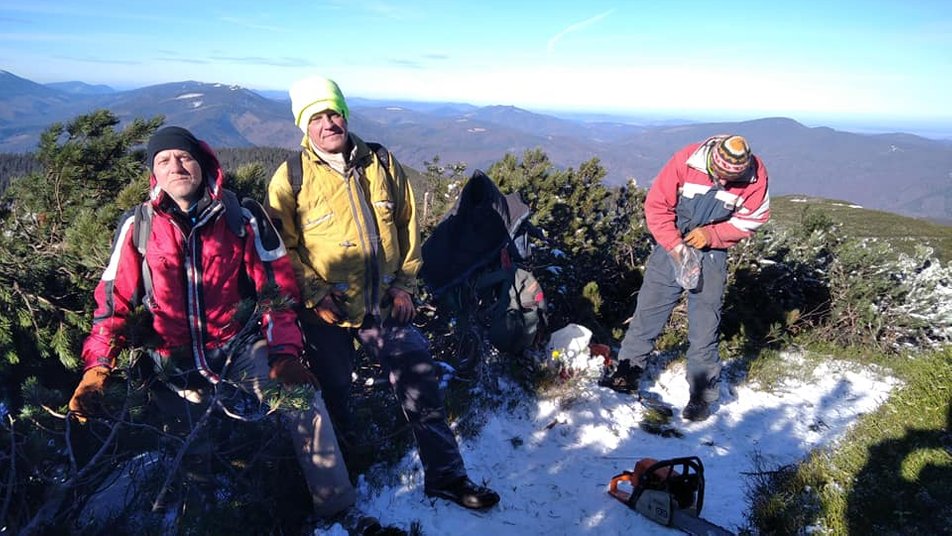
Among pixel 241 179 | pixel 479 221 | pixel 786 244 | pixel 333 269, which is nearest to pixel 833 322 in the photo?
pixel 786 244

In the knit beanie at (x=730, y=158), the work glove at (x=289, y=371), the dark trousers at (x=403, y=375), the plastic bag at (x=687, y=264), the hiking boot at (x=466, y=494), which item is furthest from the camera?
the plastic bag at (x=687, y=264)

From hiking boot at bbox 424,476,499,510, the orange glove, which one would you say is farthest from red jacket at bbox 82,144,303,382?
the orange glove

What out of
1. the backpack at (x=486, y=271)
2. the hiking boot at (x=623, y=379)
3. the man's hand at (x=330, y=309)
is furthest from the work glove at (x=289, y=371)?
the hiking boot at (x=623, y=379)

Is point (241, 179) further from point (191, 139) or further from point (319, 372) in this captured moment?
point (319, 372)

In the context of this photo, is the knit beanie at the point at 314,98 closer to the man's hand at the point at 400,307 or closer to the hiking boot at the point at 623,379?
the man's hand at the point at 400,307

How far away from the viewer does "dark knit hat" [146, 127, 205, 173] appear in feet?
8.58

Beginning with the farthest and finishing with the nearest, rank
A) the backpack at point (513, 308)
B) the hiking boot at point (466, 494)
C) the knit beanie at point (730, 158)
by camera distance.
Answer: the backpack at point (513, 308) → the knit beanie at point (730, 158) → the hiking boot at point (466, 494)

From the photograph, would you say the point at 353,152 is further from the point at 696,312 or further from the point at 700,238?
the point at 696,312

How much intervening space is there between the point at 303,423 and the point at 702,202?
348 cm

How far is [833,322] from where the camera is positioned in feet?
19.0

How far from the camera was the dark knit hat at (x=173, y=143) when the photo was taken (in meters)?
2.62

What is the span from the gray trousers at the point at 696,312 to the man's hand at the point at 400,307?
7.51ft

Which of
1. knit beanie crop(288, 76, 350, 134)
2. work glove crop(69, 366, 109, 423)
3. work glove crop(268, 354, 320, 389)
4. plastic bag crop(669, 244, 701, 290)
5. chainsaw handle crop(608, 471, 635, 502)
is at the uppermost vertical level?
knit beanie crop(288, 76, 350, 134)

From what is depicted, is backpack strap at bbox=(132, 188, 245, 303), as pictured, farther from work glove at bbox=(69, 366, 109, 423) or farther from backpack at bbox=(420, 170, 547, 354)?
backpack at bbox=(420, 170, 547, 354)
